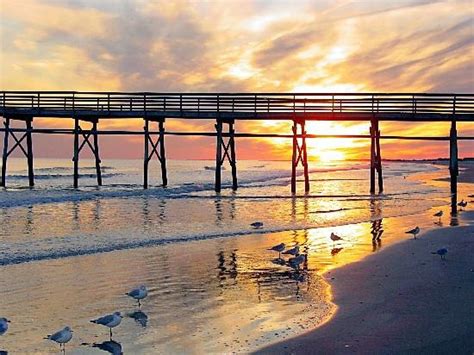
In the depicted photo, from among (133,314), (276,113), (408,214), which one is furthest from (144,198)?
(133,314)

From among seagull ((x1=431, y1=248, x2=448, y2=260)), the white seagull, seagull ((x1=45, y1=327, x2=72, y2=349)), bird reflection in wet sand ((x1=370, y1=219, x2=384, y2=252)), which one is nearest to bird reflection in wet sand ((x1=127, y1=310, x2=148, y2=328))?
seagull ((x1=45, y1=327, x2=72, y2=349))

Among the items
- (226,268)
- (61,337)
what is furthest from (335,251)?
(61,337)

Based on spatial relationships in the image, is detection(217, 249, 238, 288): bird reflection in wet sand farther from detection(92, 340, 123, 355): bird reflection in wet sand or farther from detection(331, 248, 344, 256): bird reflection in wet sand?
detection(92, 340, 123, 355): bird reflection in wet sand

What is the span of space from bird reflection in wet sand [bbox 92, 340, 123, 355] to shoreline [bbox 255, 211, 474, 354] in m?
1.58

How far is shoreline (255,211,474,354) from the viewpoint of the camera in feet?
21.5

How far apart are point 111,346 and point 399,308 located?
3801 mm

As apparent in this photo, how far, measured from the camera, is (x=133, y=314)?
8141mm

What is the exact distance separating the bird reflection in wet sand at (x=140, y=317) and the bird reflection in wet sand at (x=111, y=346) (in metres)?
0.69

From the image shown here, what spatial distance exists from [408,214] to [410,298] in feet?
42.5

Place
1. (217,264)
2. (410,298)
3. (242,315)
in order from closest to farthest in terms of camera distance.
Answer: (242,315) < (410,298) < (217,264)

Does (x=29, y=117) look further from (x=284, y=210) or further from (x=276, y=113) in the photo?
(x=284, y=210)

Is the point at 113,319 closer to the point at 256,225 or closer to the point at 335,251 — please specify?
the point at 335,251

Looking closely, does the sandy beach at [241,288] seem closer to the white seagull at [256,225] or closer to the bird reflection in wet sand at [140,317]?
the bird reflection in wet sand at [140,317]

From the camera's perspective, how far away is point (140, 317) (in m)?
8.00
